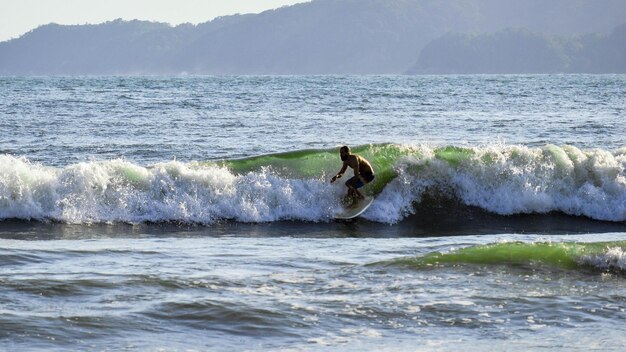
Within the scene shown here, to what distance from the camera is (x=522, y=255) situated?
1460 cm

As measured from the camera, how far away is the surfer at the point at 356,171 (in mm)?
20062

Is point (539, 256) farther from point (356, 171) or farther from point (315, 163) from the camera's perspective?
point (315, 163)

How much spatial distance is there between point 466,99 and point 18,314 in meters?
48.0

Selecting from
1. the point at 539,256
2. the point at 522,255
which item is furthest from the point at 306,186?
the point at 539,256

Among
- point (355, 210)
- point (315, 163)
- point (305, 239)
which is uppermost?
point (315, 163)

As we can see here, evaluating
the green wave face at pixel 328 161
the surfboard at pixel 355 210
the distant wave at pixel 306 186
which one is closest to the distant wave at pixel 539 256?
the surfboard at pixel 355 210

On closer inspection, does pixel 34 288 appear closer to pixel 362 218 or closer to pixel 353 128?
pixel 362 218

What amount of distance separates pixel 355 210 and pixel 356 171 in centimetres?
77

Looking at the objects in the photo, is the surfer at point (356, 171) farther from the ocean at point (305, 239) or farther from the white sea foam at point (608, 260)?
the white sea foam at point (608, 260)

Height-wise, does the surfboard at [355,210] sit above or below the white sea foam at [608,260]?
above

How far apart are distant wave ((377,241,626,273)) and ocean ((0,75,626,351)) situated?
0.04 meters

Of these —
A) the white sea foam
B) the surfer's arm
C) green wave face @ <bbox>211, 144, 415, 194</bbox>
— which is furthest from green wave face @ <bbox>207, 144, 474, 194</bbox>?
the white sea foam

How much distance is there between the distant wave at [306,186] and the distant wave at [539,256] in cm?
532

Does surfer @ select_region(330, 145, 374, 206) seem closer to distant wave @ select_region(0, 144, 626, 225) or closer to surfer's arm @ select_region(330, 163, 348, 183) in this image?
surfer's arm @ select_region(330, 163, 348, 183)
